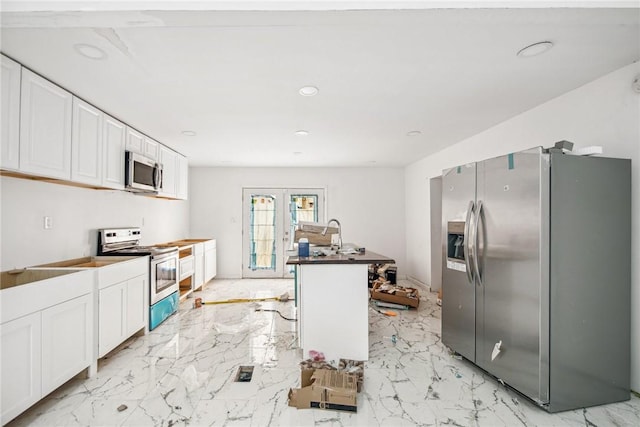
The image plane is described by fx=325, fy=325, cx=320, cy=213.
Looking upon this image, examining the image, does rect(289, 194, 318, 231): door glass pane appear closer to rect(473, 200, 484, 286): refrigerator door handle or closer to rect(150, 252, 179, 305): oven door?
rect(150, 252, 179, 305): oven door

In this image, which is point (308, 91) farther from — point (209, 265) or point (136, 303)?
point (209, 265)

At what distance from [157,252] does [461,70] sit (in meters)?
3.57

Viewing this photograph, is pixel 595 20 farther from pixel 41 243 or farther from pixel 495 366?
pixel 41 243

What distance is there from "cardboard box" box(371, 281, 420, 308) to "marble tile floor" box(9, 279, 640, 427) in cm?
82

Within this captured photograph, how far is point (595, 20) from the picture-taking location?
1.25 metres


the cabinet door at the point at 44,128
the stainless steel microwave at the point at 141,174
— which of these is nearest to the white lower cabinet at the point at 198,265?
the stainless steel microwave at the point at 141,174

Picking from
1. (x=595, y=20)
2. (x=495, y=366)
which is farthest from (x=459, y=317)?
(x=595, y=20)

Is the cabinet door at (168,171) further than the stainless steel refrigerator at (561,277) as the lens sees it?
Yes

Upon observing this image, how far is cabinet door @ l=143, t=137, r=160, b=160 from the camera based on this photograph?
404cm

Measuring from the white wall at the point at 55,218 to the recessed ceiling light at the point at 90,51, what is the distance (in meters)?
1.21

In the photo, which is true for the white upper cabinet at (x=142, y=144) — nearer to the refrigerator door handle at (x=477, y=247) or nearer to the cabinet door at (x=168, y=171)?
the cabinet door at (x=168, y=171)

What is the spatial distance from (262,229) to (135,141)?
3279mm

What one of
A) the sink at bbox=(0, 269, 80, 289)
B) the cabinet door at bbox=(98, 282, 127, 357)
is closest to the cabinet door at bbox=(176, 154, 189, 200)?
the cabinet door at bbox=(98, 282, 127, 357)

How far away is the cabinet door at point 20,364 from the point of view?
1.82 metres
